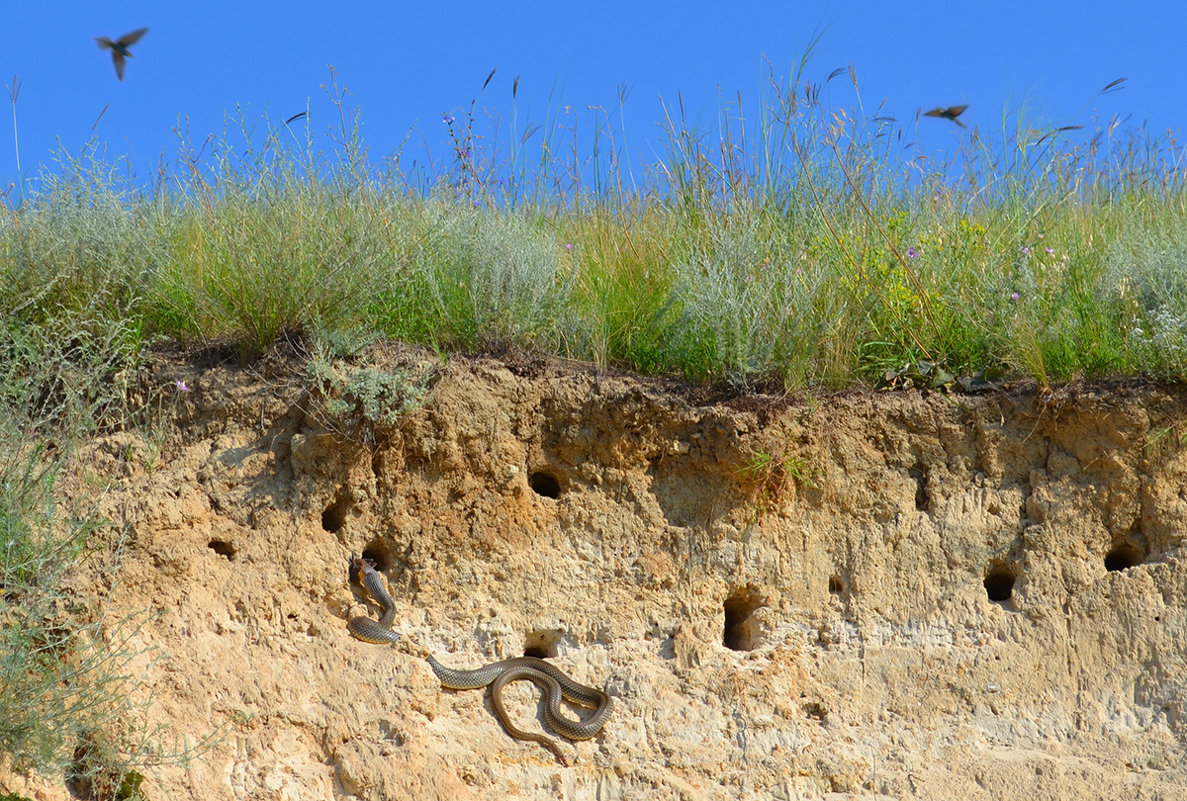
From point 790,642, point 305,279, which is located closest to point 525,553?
point 790,642

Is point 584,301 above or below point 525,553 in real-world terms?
above

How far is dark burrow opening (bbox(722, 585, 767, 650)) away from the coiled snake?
0.77 m

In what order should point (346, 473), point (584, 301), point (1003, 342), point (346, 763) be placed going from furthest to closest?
point (584, 301) < point (1003, 342) < point (346, 473) < point (346, 763)

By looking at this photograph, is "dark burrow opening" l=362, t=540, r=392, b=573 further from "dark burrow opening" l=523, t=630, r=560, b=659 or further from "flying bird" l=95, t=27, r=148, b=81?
"flying bird" l=95, t=27, r=148, b=81

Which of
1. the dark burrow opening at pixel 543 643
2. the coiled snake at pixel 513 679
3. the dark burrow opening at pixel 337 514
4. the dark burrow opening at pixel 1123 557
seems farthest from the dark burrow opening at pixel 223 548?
the dark burrow opening at pixel 1123 557

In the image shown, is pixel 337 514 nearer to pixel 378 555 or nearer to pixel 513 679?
pixel 378 555

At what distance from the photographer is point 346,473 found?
6027 millimetres

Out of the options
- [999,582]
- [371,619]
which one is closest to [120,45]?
[371,619]

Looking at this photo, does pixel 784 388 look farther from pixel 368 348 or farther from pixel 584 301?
pixel 368 348

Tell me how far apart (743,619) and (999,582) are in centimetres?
140

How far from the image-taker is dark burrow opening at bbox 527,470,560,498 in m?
6.39

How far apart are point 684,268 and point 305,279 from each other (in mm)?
2062

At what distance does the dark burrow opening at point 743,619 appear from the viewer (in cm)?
613

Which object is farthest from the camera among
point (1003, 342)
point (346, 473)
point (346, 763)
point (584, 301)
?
point (584, 301)
